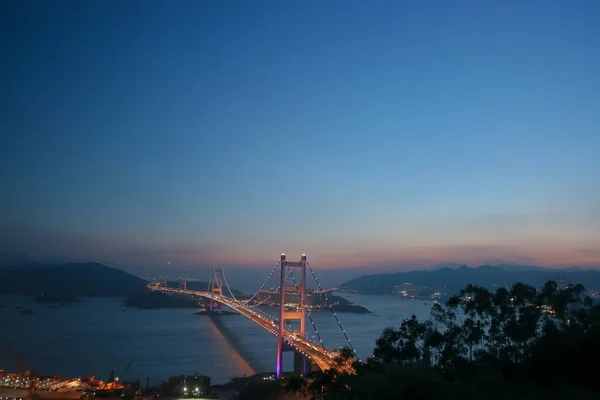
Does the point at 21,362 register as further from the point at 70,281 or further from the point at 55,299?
the point at 70,281

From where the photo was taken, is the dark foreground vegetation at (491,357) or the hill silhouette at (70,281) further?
the hill silhouette at (70,281)

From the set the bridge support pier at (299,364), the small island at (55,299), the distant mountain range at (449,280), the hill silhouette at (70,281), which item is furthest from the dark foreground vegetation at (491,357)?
the hill silhouette at (70,281)

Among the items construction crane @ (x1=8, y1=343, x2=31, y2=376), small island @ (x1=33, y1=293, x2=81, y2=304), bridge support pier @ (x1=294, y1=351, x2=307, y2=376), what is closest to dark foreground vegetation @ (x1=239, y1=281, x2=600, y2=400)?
bridge support pier @ (x1=294, y1=351, x2=307, y2=376)

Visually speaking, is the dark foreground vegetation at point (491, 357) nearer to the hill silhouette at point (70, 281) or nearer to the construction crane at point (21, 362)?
the construction crane at point (21, 362)

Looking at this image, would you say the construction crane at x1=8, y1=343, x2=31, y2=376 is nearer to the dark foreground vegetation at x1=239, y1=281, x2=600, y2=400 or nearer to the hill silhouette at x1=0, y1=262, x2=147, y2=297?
the dark foreground vegetation at x1=239, y1=281, x2=600, y2=400

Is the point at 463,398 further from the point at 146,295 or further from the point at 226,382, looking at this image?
the point at 146,295

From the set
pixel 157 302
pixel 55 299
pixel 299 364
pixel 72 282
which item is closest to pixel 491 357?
pixel 299 364
